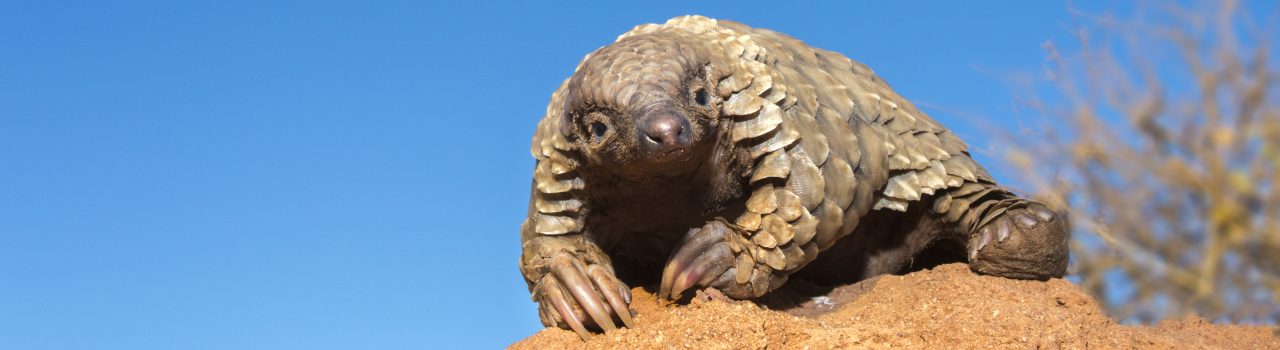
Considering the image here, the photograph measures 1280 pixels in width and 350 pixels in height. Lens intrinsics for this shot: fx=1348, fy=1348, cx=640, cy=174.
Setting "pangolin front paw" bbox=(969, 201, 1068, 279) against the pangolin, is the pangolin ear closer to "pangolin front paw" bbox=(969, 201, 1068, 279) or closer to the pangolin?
the pangolin

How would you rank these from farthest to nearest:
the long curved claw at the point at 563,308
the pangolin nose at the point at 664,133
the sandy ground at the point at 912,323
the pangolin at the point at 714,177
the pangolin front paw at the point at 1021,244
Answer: the pangolin front paw at the point at 1021,244
the long curved claw at the point at 563,308
the pangolin at the point at 714,177
the sandy ground at the point at 912,323
the pangolin nose at the point at 664,133

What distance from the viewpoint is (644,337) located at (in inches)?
222

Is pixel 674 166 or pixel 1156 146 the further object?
pixel 674 166

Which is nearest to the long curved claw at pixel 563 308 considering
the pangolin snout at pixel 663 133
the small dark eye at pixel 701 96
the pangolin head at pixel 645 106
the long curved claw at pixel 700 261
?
the long curved claw at pixel 700 261

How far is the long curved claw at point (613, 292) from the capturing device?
5809 mm

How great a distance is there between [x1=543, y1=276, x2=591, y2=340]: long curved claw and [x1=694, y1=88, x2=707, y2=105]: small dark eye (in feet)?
3.41

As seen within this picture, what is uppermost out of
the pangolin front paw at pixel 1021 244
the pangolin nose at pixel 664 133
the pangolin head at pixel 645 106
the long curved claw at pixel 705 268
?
the pangolin head at pixel 645 106

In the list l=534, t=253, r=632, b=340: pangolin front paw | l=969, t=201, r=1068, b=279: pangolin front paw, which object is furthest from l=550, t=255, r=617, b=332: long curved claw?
l=969, t=201, r=1068, b=279: pangolin front paw

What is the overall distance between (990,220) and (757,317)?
186 centimetres

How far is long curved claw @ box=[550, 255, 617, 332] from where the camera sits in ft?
19.1

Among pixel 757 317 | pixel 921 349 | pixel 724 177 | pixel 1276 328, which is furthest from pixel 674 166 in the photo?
pixel 1276 328

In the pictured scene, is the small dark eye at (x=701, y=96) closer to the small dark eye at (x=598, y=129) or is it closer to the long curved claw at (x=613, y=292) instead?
the small dark eye at (x=598, y=129)

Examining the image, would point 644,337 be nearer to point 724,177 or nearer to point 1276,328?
point 724,177

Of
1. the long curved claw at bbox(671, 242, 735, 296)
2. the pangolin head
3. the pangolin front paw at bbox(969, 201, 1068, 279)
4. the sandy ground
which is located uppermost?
the pangolin head
